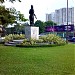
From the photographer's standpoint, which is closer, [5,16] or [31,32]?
[5,16]

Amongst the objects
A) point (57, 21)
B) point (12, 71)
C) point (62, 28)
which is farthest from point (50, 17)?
point (12, 71)

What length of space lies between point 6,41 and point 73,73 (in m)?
21.6

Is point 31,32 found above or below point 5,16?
below

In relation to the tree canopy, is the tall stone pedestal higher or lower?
lower

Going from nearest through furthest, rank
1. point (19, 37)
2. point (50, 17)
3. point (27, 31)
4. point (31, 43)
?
point (31, 43) < point (27, 31) < point (19, 37) < point (50, 17)

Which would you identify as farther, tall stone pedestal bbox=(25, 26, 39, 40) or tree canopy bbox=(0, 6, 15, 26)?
tall stone pedestal bbox=(25, 26, 39, 40)

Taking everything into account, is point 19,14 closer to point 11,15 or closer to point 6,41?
point 11,15

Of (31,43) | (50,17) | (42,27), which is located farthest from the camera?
(50,17)

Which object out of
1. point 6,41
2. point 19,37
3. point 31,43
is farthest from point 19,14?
point 19,37

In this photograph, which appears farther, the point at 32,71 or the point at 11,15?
the point at 11,15

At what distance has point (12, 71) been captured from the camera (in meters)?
8.95

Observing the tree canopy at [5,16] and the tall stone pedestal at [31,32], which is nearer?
the tree canopy at [5,16]

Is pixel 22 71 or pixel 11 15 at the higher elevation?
pixel 11 15

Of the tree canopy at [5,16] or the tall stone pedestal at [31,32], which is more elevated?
the tree canopy at [5,16]
